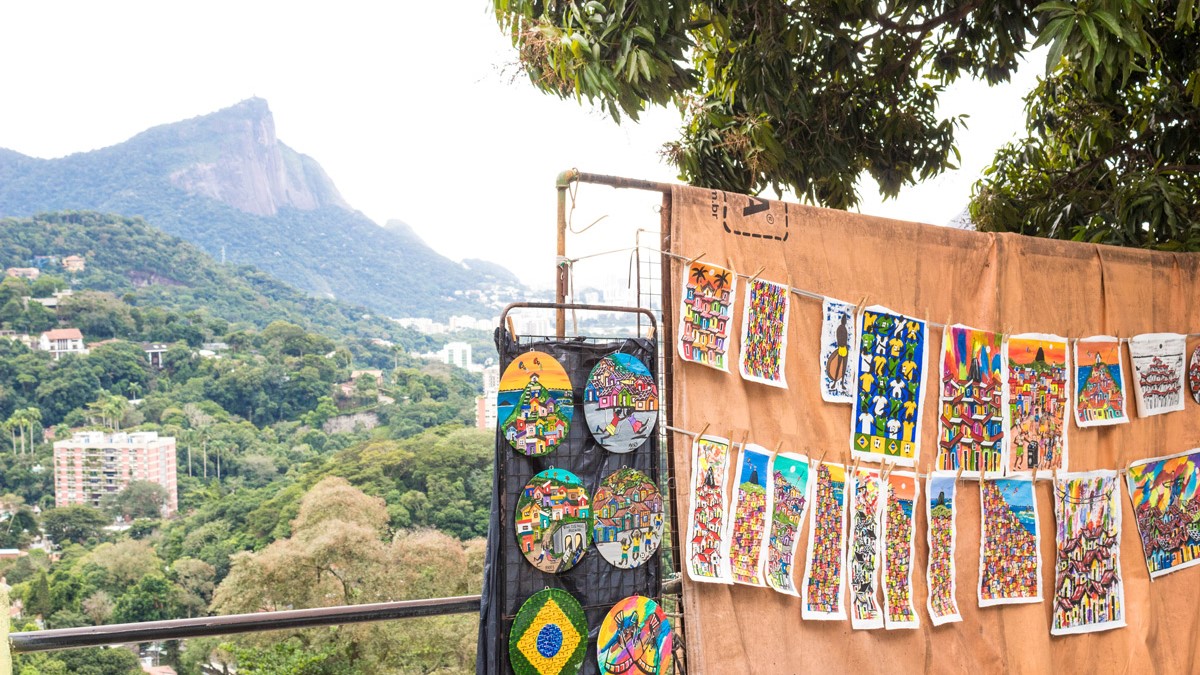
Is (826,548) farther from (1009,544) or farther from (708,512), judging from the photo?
(1009,544)

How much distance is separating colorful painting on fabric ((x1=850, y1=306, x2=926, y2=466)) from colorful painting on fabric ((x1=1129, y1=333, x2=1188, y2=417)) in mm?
891

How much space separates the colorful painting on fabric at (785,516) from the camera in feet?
5.94

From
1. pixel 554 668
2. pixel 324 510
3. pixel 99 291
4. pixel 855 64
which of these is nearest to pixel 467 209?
pixel 99 291

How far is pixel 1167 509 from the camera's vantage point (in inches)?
104

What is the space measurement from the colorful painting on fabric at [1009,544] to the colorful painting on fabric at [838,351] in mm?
552

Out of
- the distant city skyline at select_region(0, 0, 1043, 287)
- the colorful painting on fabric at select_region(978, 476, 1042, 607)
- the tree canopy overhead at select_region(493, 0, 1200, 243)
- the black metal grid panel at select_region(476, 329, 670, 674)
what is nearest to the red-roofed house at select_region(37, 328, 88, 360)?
the distant city skyline at select_region(0, 0, 1043, 287)

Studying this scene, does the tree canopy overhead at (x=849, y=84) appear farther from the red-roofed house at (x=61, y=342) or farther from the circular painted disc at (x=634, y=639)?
the red-roofed house at (x=61, y=342)

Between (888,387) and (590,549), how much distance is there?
0.85m

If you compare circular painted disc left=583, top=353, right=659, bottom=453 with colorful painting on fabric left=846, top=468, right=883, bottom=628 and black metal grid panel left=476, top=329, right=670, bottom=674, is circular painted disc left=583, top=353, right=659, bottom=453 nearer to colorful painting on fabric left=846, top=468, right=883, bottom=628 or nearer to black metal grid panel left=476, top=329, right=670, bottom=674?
black metal grid panel left=476, top=329, right=670, bottom=674

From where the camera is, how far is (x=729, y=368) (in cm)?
175

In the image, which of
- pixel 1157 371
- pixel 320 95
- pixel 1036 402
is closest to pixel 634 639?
pixel 1036 402

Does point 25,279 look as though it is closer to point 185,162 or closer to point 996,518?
point 185,162

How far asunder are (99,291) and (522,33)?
2074 centimetres

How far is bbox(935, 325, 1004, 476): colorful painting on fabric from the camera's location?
2152mm
